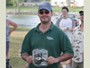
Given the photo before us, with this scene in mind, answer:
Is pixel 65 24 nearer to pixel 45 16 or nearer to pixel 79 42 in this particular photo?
pixel 79 42

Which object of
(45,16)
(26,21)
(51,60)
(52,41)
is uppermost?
(45,16)

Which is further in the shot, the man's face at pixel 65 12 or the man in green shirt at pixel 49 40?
the man's face at pixel 65 12

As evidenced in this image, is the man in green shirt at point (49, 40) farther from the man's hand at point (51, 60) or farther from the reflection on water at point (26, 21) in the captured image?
the reflection on water at point (26, 21)

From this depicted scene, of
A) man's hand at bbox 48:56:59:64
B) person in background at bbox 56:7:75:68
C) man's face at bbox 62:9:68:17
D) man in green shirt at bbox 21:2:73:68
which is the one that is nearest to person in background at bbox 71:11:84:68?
person in background at bbox 56:7:75:68

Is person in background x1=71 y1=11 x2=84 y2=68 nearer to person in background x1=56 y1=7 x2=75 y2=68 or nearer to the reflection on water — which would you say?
person in background x1=56 y1=7 x2=75 y2=68

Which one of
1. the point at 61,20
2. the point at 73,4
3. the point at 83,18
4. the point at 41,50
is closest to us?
the point at 41,50

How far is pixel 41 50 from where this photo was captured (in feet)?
8.41

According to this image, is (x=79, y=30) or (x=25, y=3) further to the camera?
(x=25, y=3)

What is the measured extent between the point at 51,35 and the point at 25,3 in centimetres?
1628

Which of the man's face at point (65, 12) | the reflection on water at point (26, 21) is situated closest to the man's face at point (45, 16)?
the man's face at point (65, 12)

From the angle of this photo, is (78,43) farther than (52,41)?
Yes

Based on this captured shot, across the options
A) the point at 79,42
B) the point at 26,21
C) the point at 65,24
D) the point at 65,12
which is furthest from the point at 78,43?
the point at 26,21

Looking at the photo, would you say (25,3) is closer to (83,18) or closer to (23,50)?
(83,18)

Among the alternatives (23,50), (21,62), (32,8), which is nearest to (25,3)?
(32,8)
